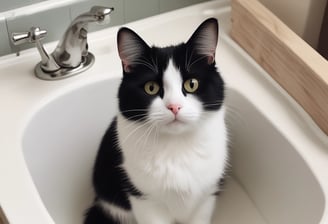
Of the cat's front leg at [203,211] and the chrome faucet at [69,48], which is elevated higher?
the chrome faucet at [69,48]

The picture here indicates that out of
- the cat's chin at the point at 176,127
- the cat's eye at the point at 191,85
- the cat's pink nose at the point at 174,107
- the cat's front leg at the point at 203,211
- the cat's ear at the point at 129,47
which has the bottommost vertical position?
the cat's front leg at the point at 203,211

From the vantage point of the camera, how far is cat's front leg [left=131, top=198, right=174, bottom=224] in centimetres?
Result: 103

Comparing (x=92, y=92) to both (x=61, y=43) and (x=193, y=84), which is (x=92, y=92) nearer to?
(x=61, y=43)

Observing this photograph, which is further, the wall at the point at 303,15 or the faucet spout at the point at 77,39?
the wall at the point at 303,15

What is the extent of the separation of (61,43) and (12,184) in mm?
351

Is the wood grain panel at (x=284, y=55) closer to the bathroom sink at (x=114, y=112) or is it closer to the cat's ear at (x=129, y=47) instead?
the bathroom sink at (x=114, y=112)

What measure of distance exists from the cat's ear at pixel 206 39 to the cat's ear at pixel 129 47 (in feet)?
0.27

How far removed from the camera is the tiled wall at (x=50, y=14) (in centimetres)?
120

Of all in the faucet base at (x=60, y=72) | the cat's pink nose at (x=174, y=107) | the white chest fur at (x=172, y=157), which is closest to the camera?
the cat's pink nose at (x=174, y=107)

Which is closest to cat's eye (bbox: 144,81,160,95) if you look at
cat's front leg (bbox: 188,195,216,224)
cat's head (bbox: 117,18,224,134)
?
cat's head (bbox: 117,18,224,134)

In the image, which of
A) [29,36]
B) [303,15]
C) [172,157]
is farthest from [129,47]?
[303,15]

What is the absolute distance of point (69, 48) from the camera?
1.17 meters

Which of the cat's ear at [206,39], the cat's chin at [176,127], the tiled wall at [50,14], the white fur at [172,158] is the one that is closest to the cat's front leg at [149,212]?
the white fur at [172,158]

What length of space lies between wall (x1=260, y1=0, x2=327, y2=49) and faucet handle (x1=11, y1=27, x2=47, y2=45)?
53 cm
